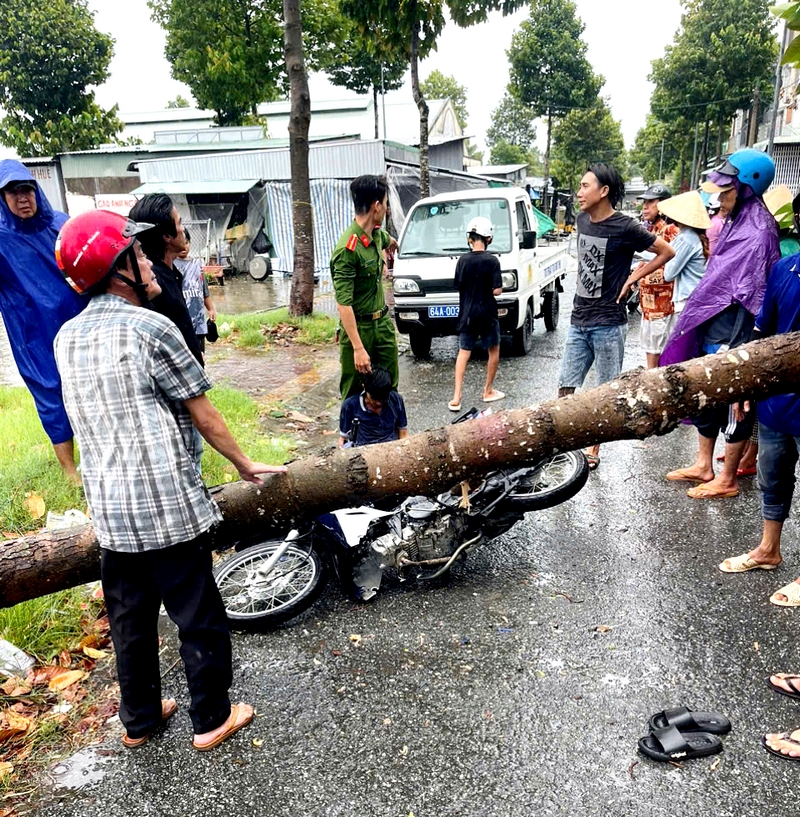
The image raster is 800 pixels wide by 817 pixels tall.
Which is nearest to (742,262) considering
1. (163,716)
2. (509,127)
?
(163,716)

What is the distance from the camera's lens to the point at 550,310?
9812 millimetres

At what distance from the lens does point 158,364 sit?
6.95 ft

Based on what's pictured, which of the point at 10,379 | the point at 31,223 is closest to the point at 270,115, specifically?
the point at 10,379

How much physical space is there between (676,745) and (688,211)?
4.00 metres

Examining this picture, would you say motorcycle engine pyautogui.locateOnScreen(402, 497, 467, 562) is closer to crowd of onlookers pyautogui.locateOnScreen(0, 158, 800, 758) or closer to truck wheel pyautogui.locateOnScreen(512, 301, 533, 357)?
crowd of onlookers pyautogui.locateOnScreen(0, 158, 800, 758)

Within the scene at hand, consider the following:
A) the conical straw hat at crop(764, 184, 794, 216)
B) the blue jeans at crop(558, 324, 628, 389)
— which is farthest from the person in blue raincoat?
the conical straw hat at crop(764, 184, 794, 216)

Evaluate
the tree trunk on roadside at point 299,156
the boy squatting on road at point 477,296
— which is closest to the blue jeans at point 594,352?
the boy squatting on road at point 477,296

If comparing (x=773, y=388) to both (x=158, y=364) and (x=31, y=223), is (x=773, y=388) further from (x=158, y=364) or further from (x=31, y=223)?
(x=31, y=223)

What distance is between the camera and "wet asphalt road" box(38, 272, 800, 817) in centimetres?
216

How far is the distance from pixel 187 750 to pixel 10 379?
22.7 ft

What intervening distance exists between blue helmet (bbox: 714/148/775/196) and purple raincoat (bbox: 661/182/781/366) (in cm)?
5

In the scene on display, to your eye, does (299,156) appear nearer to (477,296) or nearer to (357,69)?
(477,296)

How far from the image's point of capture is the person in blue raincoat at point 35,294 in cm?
401

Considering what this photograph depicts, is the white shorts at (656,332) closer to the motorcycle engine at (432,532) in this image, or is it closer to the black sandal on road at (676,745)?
the motorcycle engine at (432,532)
